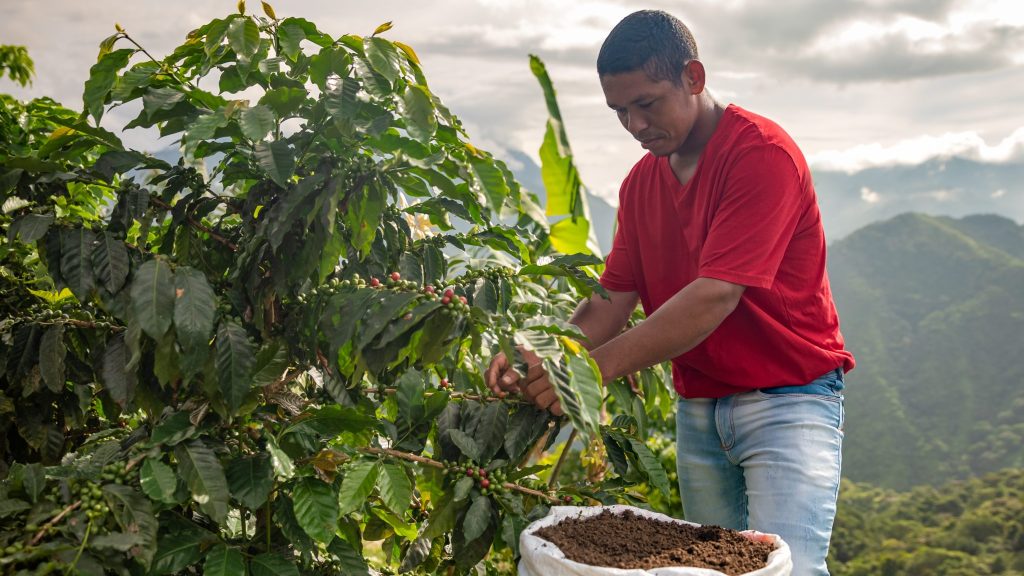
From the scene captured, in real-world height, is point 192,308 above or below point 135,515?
above

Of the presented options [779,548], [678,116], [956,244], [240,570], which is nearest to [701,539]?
[779,548]

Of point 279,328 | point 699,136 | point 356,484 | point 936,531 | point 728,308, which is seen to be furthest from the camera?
point 936,531

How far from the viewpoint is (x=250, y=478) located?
1.68m

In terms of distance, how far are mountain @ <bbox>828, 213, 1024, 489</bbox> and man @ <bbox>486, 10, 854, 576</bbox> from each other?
57123mm

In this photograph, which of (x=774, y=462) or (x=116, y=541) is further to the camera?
(x=774, y=462)

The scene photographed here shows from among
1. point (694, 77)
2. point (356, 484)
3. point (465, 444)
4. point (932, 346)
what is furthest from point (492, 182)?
point (932, 346)

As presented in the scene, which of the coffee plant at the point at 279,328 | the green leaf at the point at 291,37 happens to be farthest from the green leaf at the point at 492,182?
the green leaf at the point at 291,37

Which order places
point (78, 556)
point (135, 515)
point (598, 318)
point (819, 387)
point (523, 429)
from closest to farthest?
point (78, 556), point (135, 515), point (523, 429), point (819, 387), point (598, 318)

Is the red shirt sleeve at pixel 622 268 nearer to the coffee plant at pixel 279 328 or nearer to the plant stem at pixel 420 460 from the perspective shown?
the coffee plant at pixel 279 328

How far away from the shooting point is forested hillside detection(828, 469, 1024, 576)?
29.0m

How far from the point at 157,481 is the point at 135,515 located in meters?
0.07

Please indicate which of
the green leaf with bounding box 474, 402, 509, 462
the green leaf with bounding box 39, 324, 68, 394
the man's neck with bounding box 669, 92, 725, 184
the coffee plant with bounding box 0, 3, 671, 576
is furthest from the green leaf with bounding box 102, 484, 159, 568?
the man's neck with bounding box 669, 92, 725, 184

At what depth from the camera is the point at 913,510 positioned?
130 feet

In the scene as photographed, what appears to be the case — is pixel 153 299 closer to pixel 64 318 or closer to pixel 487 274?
pixel 64 318
